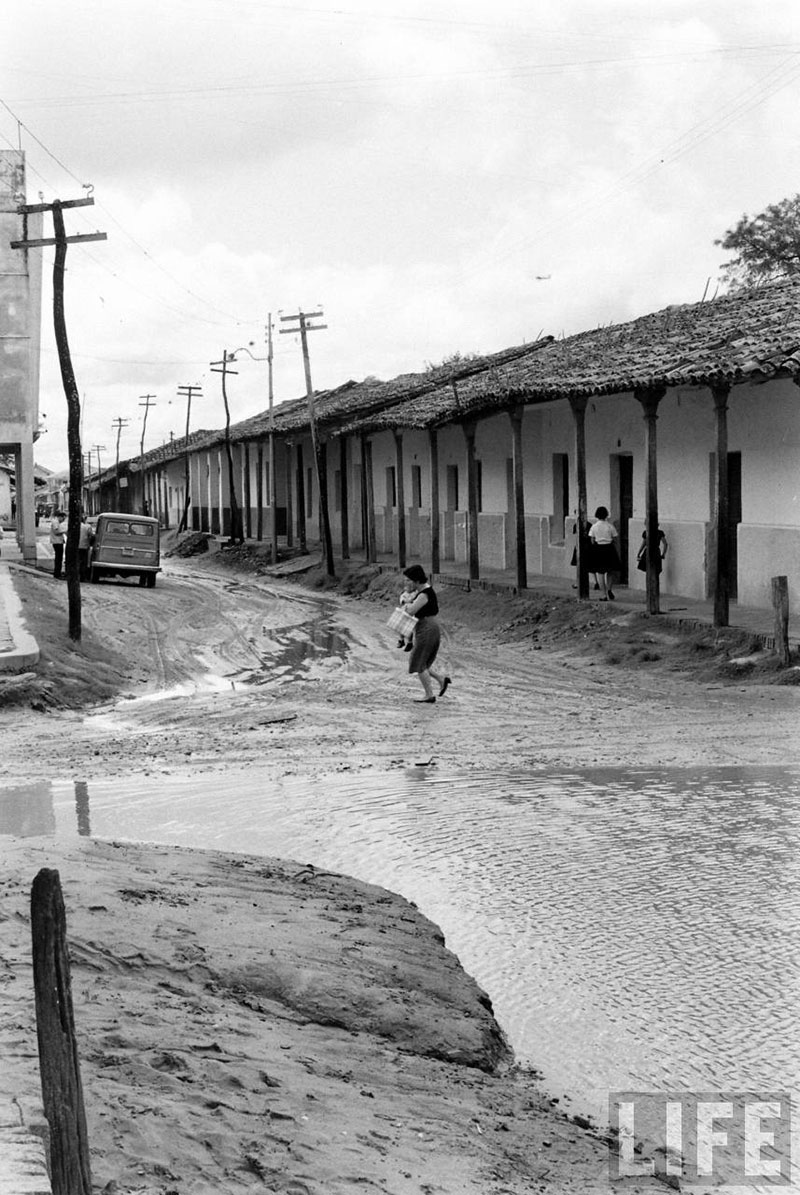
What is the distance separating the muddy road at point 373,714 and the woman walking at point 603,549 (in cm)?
219

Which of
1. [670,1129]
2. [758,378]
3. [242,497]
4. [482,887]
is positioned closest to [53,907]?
[670,1129]

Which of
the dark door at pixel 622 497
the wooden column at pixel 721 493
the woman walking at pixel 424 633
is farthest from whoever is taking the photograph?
the dark door at pixel 622 497

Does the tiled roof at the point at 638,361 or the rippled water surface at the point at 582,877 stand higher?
the tiled roof at the point at 638,361

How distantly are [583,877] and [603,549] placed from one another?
50.4 ft

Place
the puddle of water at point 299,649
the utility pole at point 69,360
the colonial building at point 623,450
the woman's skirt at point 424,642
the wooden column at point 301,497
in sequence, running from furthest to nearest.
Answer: the wooden column at point 301,497, the utility pole at point 69,360, the colonial building at point 623,450, the puddle of water at point 299,649, the woman's skirt at point 424,642

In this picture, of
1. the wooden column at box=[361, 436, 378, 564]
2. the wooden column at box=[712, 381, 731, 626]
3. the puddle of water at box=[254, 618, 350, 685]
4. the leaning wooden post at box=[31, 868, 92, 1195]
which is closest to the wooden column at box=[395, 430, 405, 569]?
the wooden column at box=[361, 436, 378, 564]

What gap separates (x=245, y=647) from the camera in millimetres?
22156

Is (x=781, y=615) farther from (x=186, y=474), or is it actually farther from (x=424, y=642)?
(x=186, y=474)

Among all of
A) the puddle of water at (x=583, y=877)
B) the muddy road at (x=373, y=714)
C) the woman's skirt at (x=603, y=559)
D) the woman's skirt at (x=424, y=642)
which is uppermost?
the woman's skirt at (x=603, y=559)

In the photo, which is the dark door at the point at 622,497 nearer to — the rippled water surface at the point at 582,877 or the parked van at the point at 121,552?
the parked van at the point at 121,552

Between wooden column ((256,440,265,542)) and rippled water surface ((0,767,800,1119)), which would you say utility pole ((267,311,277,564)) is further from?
rippled water surface ((0,767,800,1119))

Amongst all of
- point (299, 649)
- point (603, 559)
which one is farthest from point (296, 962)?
point (603, 559)

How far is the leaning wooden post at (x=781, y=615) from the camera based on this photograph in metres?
15.6

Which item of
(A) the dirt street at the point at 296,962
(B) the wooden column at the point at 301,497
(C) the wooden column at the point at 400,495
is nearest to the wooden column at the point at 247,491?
(B) the wooden column at the point at 301,497
